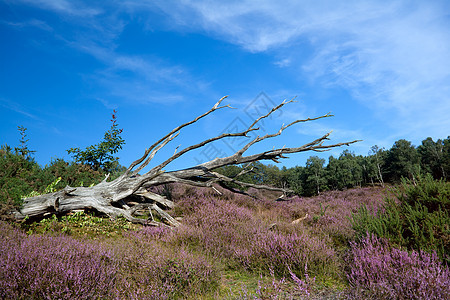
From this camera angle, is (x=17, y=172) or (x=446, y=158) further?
(x=446, y=158)

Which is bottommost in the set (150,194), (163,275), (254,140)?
(163,275)

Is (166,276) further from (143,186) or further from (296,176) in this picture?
(296,176)

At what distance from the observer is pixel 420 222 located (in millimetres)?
4008

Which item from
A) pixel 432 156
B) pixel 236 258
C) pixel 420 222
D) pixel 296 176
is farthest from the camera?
pixel 432 156

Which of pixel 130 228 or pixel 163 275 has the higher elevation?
pixel 130 228

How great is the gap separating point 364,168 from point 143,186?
48.1m

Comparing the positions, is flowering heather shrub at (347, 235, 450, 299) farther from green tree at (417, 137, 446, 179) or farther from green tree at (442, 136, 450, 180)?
green tree at (417, 137, 446, 179)

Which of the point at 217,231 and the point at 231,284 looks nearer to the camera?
the point at 231,284

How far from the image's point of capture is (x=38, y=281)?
2.76 m

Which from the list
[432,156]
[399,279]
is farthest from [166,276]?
[432,156]

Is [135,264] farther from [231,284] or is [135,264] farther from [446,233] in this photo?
[446,233]

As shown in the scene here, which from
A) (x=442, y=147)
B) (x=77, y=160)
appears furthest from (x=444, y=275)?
(x=442, y=147)

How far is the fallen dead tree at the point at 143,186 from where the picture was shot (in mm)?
6777

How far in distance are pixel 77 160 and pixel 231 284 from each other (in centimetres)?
1194
